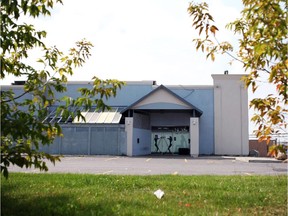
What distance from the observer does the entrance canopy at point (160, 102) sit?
3158cm

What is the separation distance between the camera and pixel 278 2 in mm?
4488

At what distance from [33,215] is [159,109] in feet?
85.7

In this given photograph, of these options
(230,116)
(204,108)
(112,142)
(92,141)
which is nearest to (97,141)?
(92,141)

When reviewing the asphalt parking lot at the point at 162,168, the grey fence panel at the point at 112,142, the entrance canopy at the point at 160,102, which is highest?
the entrance canopy at the point at 160,102

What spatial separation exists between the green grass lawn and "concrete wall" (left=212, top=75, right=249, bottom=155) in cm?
2354

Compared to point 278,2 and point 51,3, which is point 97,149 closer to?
point 51,3

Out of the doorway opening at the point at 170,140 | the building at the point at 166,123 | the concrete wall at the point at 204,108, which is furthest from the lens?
the doorway opening at the point at 170,140

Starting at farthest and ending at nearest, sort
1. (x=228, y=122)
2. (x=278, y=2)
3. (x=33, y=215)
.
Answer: (x=228, y=122), (x=33, y=215), (x=278, y=2)

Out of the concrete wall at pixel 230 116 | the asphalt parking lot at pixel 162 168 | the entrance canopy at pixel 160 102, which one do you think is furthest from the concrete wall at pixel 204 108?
the asphalt parking lot at pixel 162 168

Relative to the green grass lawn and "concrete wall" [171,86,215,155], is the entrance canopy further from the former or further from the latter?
the green grass lawn

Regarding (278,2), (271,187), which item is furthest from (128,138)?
(278,2)

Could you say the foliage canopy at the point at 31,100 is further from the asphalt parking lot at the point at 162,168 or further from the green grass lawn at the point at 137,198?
the asphalt parking lot at the point at 162,168

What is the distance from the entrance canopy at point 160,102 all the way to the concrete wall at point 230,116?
3.88 metres

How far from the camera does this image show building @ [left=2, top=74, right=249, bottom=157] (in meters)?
31.6
